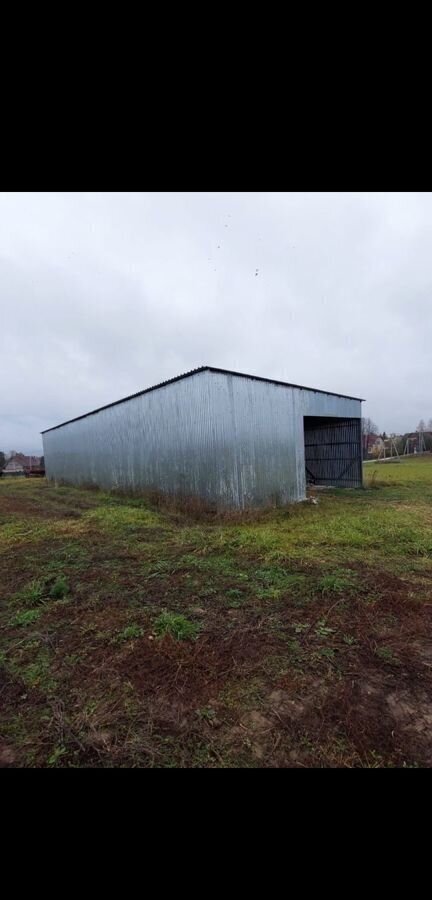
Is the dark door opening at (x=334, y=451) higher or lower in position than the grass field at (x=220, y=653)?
higher

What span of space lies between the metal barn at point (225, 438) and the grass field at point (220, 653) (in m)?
2.97

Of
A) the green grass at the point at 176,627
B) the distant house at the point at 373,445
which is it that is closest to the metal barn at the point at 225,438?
the green grass at the point at 176,627

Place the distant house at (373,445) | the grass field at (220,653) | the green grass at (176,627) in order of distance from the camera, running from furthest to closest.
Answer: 1. the distant house at (373,445)
2. the green grass at (176,627)
3. the grass field at (220,653)

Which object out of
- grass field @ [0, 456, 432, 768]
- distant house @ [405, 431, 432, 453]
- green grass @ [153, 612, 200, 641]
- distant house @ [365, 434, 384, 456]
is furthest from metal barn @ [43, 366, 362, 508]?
distant house @ [405, 431, 432, 453]

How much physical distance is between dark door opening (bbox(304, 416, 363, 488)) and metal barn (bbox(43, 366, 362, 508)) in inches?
1.9

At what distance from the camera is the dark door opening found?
14719 millimetres

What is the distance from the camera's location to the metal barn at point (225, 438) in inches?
348

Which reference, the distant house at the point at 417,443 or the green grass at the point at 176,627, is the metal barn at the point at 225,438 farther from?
the distant house at the point at 417,443

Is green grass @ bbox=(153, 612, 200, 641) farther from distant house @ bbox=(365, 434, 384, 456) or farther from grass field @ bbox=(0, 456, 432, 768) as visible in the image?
distant house @ bbox=(365, 434, 384, 456)
